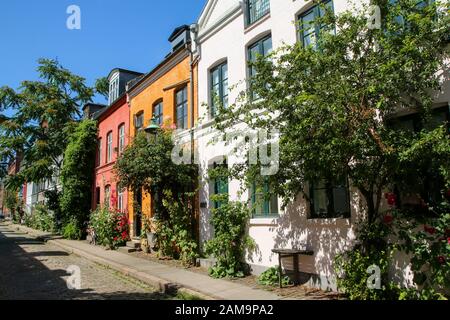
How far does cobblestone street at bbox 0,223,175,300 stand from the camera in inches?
326

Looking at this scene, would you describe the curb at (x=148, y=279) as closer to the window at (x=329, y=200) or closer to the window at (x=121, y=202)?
the window at (x=329, y=200)

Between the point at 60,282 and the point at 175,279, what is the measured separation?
296 cm

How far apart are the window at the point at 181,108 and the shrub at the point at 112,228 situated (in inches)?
214

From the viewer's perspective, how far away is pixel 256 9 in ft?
35.3

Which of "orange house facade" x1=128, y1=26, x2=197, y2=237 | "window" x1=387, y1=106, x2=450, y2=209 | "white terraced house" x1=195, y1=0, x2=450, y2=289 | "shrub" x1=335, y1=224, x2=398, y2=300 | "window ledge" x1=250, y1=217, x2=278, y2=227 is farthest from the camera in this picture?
"orange house facade" x1=128, y1=26, x2=197, y2=237

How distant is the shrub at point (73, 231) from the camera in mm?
21234

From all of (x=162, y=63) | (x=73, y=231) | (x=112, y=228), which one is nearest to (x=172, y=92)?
(x=162, y=63)

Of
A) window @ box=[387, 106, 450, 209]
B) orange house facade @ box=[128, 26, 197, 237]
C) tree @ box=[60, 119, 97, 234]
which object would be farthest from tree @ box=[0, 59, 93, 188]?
window @ box=[387, 106, 450, 209]

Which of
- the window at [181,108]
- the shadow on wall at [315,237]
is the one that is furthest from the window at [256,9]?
the shadow on wall at [315,237]

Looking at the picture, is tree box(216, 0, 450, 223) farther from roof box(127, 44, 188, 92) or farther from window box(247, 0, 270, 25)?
roof box(127, 44, 188, 92)

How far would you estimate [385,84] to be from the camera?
5602mm

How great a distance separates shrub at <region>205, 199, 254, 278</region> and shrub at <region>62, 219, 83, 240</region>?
44.3 ft

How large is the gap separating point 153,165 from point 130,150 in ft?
4.15

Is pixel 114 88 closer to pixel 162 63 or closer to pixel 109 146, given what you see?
pixel 109 146
